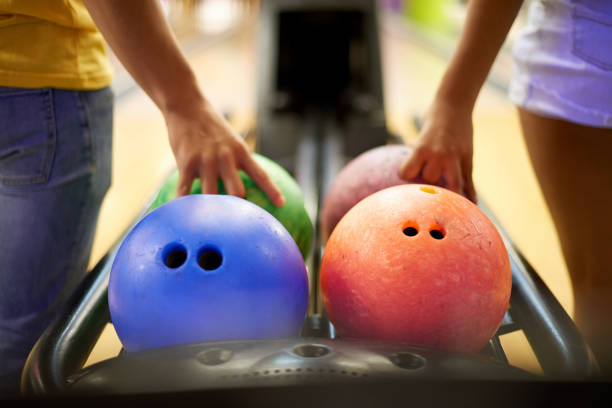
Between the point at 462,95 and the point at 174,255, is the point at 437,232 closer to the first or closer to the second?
the point at 462,95

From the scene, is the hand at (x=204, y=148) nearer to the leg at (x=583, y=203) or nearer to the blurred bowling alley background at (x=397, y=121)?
the blurred bowling alley background at (x=397, y=121)

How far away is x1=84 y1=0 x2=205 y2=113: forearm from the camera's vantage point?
32.3 inches

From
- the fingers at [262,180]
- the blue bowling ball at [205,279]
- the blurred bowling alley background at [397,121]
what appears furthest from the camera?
the blurred bowling alley background at [397,121]

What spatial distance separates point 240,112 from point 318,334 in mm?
2742

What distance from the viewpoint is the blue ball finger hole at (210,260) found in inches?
31.9

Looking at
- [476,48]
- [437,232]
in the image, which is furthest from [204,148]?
[476,48]

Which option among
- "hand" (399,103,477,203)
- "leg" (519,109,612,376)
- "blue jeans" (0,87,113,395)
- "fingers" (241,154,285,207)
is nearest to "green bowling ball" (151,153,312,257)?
"fingers" (241,154,285,207)

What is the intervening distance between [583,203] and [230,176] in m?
0.59

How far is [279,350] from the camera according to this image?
0.63m

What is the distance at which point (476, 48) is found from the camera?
968 millimetres

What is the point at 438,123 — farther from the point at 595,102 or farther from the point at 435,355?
the point at 435,355

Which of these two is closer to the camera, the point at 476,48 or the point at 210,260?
the point at 210,260

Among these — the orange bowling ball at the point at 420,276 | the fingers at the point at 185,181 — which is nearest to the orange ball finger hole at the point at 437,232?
the orange bowling ball at the point at 420,276

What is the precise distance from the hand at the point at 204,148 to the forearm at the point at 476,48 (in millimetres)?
382
